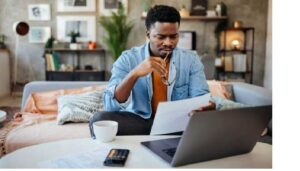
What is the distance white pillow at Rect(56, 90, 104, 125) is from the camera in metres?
1.27

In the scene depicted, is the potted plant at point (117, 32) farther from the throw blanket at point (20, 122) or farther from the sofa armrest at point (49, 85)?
the throw blanket at point (20, 122)

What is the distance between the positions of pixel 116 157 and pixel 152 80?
1.34 ft

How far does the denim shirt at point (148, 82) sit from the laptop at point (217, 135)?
→ 12.5 inches

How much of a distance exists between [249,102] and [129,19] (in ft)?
3.58

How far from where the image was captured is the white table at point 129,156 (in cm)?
55

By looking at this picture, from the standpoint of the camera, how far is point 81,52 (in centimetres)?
183

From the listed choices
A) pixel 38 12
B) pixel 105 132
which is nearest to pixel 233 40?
pixel 38 12

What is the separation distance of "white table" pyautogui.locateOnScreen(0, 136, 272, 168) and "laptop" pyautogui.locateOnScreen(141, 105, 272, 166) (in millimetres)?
13

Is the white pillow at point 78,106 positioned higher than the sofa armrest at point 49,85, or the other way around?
the sofa armrest at point 49,85

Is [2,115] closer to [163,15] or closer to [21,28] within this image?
[21,28]

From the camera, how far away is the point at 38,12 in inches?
35.0

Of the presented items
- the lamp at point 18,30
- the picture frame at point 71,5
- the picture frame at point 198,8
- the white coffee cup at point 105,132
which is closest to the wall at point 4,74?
the lamp at point 18,30

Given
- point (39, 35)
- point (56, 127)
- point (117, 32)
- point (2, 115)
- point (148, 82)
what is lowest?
point (56, 127)
